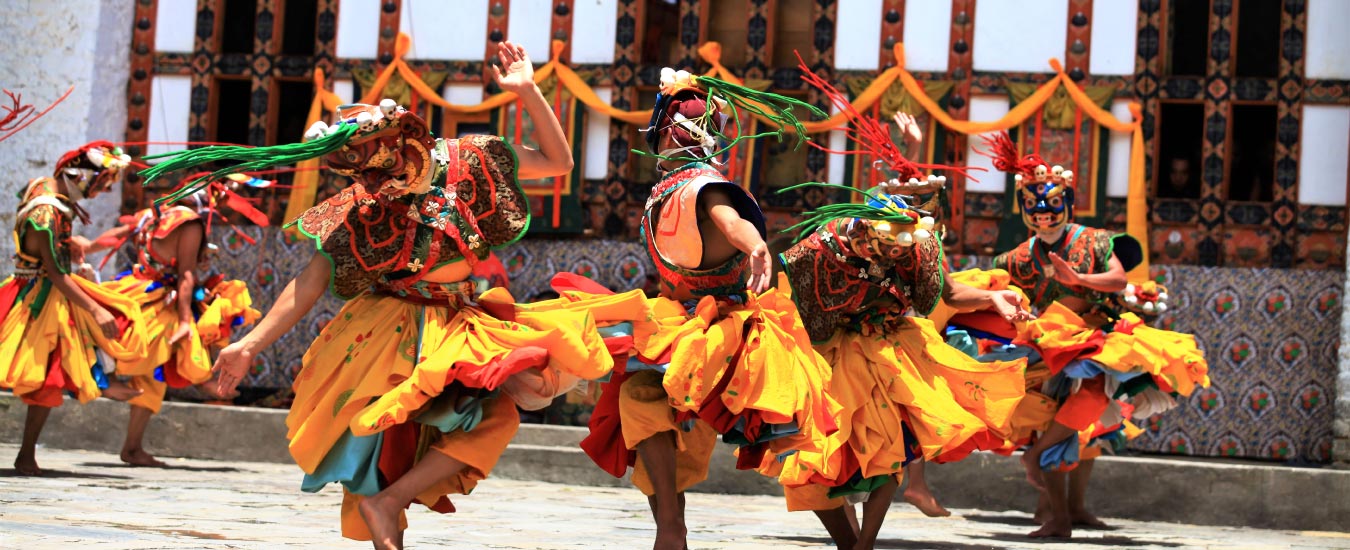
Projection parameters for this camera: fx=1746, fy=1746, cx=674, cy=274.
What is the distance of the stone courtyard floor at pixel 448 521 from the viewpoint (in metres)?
6.39

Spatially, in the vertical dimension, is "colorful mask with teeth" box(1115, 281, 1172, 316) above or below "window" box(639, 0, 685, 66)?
below

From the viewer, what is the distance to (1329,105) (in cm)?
1412

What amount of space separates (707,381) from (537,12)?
1006 centimetres

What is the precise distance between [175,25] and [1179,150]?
8.93m

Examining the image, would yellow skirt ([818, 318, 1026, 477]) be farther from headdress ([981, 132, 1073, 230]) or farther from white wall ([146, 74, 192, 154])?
white wall ([146, 74, 192, 154])

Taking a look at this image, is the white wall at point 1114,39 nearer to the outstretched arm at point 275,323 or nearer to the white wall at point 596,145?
the white wall at point 596,145

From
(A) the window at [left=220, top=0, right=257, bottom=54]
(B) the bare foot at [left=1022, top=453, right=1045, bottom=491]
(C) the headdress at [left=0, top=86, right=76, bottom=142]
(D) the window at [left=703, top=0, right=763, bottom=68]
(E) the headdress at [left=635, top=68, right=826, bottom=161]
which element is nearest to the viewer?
(E) the headdress at [left=635, top=68, right=826, bottom=161]

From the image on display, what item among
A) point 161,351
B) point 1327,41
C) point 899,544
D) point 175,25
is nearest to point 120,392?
point 161,351

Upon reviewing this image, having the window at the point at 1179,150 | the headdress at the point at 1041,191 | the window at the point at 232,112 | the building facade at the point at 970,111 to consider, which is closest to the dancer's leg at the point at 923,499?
the headdress at the point at 1041,191

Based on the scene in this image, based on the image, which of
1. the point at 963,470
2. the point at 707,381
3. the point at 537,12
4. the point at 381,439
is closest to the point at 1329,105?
the point at 963,470

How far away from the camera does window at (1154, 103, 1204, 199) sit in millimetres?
14539

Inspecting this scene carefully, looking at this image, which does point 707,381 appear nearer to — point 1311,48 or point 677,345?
point 677,345

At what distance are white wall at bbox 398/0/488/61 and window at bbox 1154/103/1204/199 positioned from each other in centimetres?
589

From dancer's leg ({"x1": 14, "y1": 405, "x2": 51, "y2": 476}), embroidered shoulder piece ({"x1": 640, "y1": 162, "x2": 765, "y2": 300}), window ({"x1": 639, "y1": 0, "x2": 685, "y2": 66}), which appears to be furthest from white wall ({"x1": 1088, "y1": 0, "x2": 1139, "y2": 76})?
embroidered shoulder piece ({"x1": 640, "y1": 162, "x2": 765, "y2": 300})
